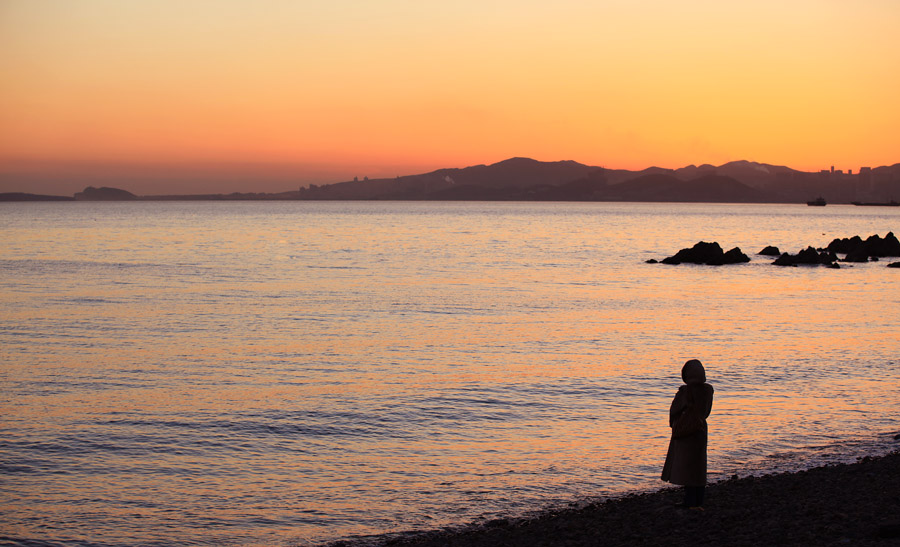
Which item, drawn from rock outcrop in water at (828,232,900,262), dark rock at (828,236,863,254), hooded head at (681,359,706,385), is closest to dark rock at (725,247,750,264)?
rock outcrop in water at (828,232,900,262)

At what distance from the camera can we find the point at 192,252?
70.1 meters

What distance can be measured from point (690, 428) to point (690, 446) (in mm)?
262

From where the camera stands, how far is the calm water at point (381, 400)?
35.9 ft

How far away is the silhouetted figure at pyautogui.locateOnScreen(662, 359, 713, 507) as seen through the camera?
887cm

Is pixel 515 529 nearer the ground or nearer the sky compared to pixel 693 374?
nearer the ground

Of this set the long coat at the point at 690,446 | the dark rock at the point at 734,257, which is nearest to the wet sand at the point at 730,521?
the long coat at the point at 690,446

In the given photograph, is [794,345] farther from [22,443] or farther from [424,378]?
[22,443]

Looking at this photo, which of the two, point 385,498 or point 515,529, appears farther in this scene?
point 385,498

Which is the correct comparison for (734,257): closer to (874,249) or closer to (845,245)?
(874,249)

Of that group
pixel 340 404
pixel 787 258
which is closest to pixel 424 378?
pixel 340 404

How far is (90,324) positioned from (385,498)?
1973 centimetres

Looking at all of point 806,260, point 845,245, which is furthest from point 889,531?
point 845,245

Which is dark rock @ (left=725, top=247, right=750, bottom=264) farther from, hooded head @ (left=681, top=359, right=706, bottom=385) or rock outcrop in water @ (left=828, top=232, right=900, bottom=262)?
hooded head @ (left=681, top=359, right=706, bottom=385)

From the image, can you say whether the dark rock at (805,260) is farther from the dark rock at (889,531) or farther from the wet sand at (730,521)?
the dark rock at (889,531)
